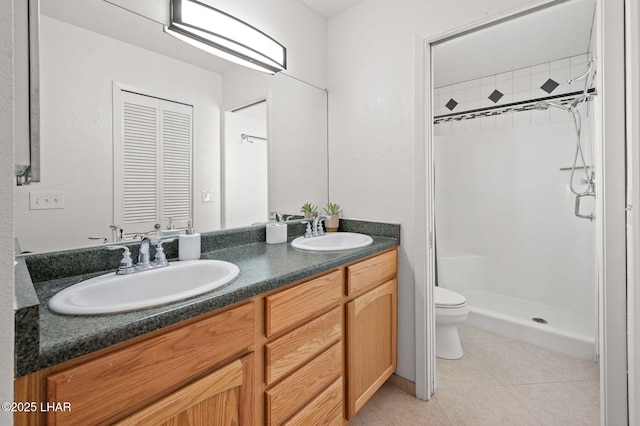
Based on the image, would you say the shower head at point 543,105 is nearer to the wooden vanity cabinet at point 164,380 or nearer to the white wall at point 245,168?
the white wall at point 245,168

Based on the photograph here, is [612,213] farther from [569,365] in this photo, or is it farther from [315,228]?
[315,228]

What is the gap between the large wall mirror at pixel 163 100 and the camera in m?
1.01

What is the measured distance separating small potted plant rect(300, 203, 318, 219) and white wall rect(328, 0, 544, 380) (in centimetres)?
18

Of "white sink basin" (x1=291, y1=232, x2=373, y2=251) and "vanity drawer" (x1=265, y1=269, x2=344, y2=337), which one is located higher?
"white sink basin" (x1=291, y1=232, x2=373, y2=251)

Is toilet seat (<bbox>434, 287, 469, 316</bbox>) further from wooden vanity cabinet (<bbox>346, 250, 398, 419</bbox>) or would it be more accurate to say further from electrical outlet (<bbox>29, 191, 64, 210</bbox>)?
electrical outlet (<bbox>29, 191, 64, 210</bbox>)

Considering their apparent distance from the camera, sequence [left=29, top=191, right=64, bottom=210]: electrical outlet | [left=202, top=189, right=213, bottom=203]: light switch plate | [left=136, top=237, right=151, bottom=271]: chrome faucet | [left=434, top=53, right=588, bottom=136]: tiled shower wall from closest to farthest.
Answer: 1. [left=29, top=191, right=64, bottom=210]: electrical outlet
2. [left=136, top=237, right=151, bottom=271]: chrome faucet
3. [left=202, top=189, right=213, bottom=203]: light switch plate
4. [left=434, top=53, right=588, bottom=136]: tiled shower wall

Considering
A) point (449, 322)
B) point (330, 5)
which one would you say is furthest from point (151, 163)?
point (449, 322)

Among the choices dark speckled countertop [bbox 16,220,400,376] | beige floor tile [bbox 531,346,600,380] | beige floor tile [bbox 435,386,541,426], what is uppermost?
dark speckled countertop [bbox 16,220,400,376]

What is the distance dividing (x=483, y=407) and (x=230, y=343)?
1500 millimetres

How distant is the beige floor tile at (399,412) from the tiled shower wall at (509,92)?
250 centimetres

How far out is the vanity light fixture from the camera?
1318 millimetres

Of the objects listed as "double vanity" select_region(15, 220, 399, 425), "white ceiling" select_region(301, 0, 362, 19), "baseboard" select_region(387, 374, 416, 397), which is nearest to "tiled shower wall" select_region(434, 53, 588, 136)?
"white ceiling" select_region(301, 0, 362, 19)

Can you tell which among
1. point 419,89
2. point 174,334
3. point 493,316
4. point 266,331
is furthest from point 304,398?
point 493,316

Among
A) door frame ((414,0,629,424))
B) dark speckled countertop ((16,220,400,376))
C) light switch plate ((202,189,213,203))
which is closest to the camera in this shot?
dark speckled countertop ((16,220,400,376))
